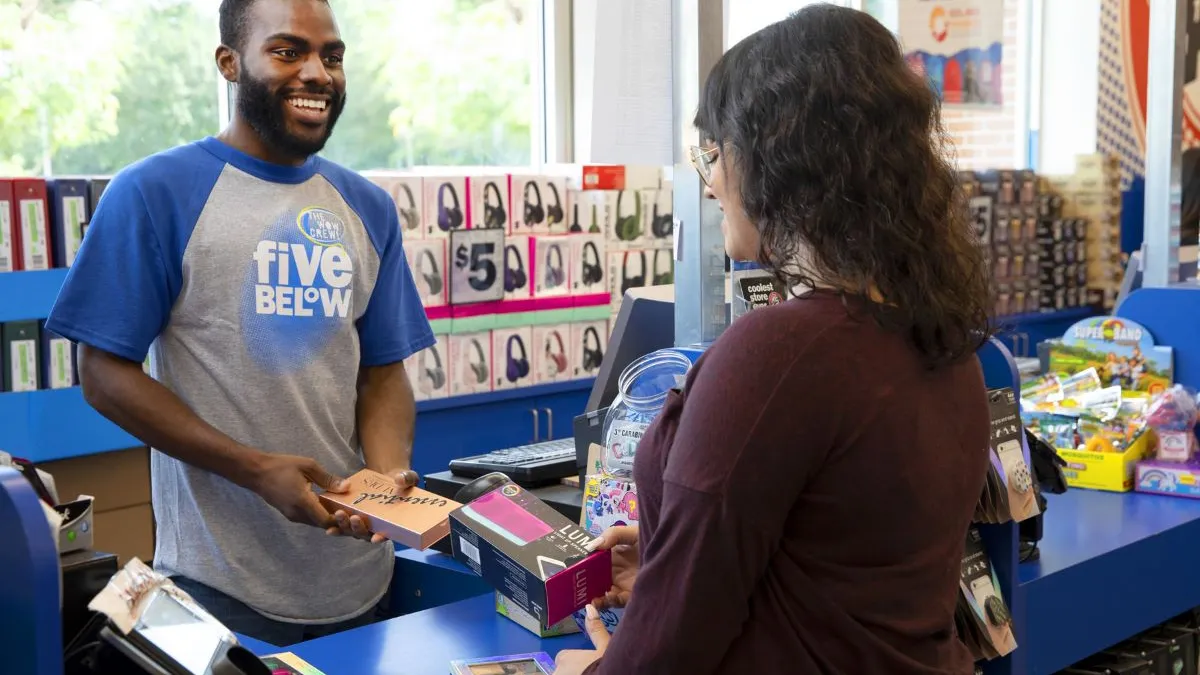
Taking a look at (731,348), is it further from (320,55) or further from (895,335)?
(320,55)

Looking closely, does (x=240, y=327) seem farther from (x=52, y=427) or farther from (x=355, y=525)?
(x=52, y=427)

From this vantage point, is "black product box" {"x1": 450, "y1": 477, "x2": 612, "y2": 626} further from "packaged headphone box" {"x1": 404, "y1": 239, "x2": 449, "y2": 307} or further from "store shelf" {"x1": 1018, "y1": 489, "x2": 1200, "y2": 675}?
"packaged headphone box" {"x1": 404, "y1": 239, "x2": 449, "y2": 307}

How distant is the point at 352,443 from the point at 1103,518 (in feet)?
5.63

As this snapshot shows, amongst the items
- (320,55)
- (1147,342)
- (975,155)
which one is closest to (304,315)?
(320,55)

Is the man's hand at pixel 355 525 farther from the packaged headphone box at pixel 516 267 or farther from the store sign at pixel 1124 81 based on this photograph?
the store sign at pixel 1124 81

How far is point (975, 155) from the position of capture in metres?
8.63

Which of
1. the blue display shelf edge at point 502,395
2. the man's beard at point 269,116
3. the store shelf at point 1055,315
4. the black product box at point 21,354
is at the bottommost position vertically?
the blue display shelf edge at point 502,395

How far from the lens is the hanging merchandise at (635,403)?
6.66 ft

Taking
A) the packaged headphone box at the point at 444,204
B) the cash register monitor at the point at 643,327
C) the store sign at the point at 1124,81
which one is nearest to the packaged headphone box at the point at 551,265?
the packaged headphone box at the point at 444,204

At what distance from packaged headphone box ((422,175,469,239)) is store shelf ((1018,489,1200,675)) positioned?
2.69m

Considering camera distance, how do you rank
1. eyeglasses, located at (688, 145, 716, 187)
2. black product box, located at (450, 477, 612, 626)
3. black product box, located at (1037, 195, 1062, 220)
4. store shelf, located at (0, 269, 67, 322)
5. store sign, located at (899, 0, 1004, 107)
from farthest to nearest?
black product box, located at (1037, 195, 1062, 220) → store sign, located at (899, 0, 1004, 107) → store shelf, located at (0, 269, 67, 322) → black product box, located at (450, 477, 612, 626) → eyeglasses, located at (688, 145, 716, 187)

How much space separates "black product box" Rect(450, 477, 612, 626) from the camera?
5.84 ft

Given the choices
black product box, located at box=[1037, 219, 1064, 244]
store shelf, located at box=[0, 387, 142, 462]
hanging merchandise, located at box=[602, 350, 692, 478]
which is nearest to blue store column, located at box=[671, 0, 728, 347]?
hanging merchandise, located at box=[602, 350, 692, 478]

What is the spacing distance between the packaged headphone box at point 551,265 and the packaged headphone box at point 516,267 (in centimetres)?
4
